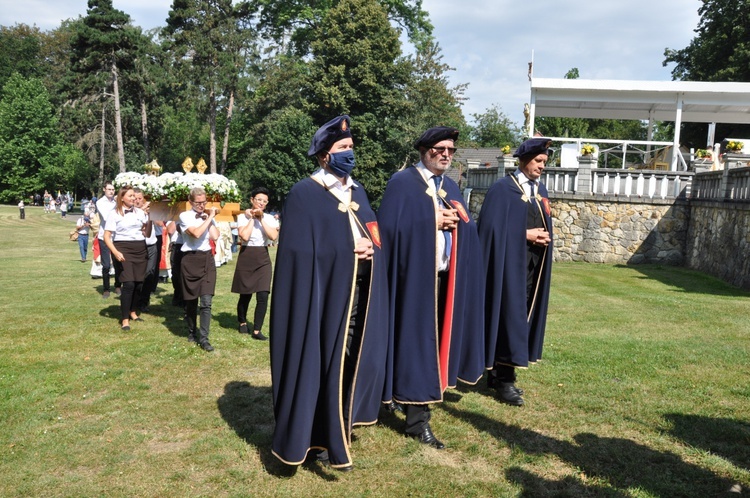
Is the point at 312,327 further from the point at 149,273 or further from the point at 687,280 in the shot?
the point at 687,280

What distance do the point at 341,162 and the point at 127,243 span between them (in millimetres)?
5704

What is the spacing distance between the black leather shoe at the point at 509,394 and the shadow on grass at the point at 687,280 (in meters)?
8.84

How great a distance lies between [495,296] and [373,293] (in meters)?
1.84

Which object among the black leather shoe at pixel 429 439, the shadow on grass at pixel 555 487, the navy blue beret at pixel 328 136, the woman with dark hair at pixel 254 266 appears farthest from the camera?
the woman with dark hair at pixel 254 266

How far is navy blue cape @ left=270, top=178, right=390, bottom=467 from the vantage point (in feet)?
14.5

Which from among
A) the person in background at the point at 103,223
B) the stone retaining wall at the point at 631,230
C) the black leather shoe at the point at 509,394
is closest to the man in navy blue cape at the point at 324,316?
the black leather shoe at the point at 509,394

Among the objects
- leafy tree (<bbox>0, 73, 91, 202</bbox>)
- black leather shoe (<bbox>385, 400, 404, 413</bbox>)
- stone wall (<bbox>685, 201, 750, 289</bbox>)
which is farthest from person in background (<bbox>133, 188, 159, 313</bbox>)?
leafy tree (<bbox>0, 73, 91, 202</bbox>)

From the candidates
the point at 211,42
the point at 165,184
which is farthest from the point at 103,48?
the point at 165,184

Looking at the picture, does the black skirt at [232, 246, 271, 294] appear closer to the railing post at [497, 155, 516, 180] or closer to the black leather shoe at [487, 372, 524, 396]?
the black leather shoe at [487, 372, 524, 396]

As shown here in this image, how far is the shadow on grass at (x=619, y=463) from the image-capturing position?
4.39 m

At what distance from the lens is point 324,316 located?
178 inches

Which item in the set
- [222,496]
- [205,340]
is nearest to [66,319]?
[205,340]

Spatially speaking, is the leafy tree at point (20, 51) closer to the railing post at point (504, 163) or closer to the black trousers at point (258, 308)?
the railing post at point (504, 163)

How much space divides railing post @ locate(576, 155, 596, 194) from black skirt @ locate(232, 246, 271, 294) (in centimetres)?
1363
